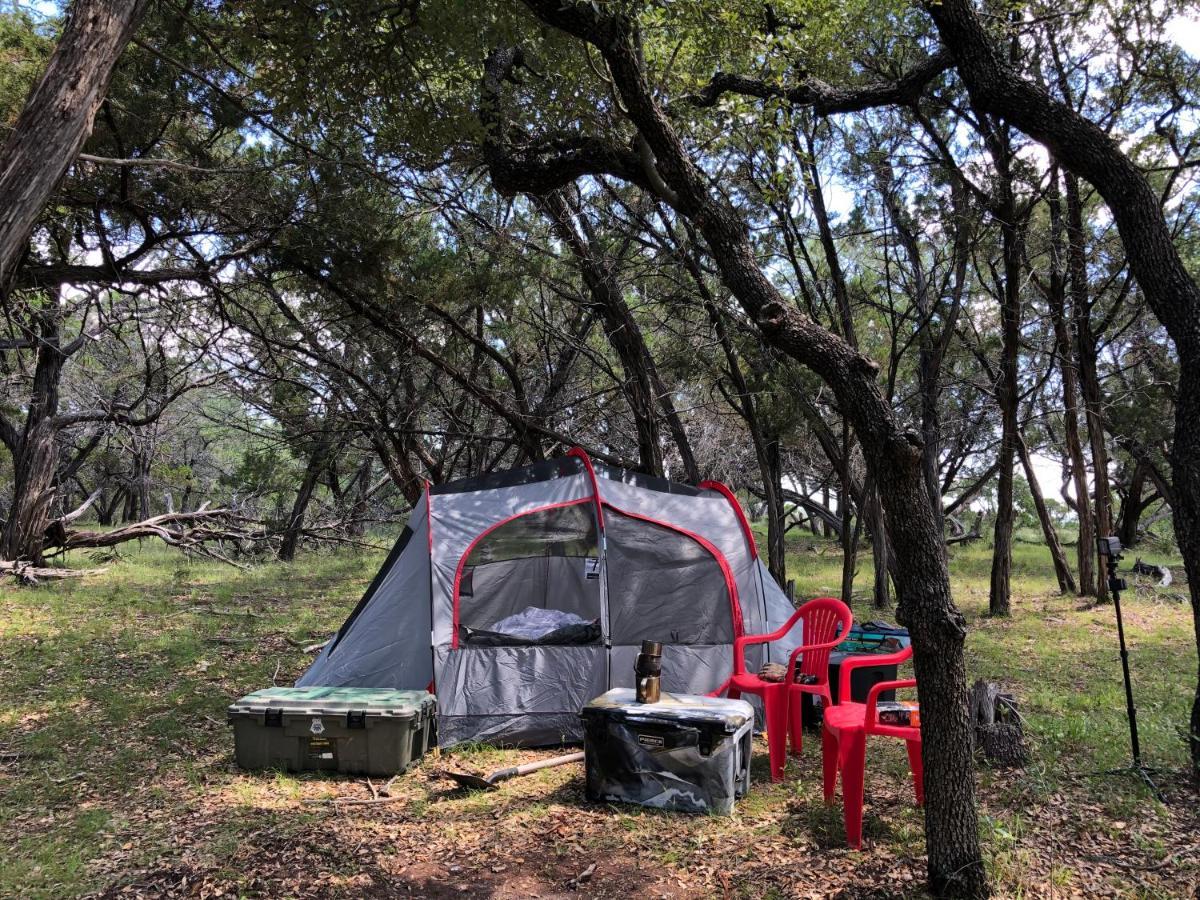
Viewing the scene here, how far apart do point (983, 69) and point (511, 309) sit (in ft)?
22.6

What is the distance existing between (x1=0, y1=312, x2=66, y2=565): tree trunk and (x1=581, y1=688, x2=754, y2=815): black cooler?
10.1 metres

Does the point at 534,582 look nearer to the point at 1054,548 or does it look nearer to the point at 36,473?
the point at 36,473

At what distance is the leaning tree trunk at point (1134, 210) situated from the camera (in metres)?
4.17

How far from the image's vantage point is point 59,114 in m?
3.36

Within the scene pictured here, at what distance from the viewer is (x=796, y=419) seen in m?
12.1

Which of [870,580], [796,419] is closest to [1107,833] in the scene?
[796,419]

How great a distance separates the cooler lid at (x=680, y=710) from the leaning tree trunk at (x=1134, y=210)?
225cm

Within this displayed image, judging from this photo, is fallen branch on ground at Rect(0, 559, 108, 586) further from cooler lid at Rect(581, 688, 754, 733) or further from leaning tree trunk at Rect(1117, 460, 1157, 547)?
leaning tree trunk at Rect(1117, 460, 1157, 547)

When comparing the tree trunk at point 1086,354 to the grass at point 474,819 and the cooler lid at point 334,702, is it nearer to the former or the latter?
the grass at point 474,819

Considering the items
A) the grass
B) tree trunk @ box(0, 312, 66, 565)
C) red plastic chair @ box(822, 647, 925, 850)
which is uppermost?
tree trunk @ box(0, 312, 66, 565)

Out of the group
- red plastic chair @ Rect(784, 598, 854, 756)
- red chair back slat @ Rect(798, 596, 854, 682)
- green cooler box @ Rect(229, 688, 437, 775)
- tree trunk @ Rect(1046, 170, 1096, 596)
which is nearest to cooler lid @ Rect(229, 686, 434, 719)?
green cooler box @ Rect(229, 688, 437, 775)

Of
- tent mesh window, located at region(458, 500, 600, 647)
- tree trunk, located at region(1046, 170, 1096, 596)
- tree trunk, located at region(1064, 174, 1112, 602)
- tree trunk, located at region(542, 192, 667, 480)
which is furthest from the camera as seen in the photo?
tree trunk, located at region(1046, 170, 1096, 596)

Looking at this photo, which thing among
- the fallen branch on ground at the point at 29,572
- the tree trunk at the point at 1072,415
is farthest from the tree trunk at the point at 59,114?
the tree trunk at the point at 1072,415

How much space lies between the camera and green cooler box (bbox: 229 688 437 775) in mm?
4910
